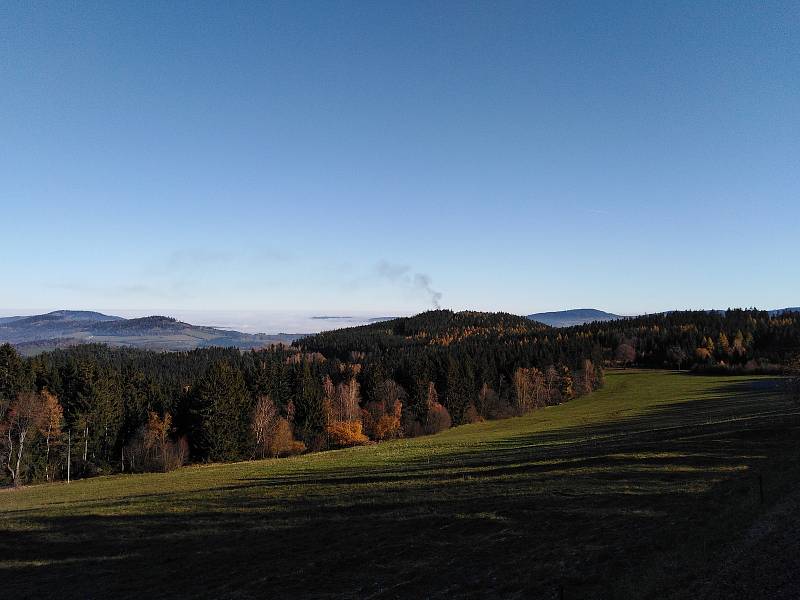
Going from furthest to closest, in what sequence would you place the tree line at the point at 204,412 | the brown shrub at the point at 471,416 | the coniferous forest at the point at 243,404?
the brown shrub at the point at 471,416, the coniferous forest at the point at 243,404, the tree line at the point at 204,412

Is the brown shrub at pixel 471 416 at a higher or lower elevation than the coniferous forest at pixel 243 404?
lower

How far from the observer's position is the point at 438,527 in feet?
84.8

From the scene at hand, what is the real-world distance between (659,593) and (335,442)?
81.5 meters

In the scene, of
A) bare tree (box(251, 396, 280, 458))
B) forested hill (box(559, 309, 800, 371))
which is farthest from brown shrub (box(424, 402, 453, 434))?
forested hill (box(559, 309, 800, 371))

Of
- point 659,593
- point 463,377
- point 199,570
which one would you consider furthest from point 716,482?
point 463,377

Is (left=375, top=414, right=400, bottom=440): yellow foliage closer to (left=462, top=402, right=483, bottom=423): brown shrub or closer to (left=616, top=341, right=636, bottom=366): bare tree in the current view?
(left=462, top=402, right=483, bottom=423): brown shrub

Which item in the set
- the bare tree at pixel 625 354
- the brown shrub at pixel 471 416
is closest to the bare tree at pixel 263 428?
the brown shrub at pixel 471 416

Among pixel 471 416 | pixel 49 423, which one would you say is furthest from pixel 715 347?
pixel 49 423

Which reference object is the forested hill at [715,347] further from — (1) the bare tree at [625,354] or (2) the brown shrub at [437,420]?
(2) the brown shrub at [437,420]

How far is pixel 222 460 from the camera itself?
79.4m

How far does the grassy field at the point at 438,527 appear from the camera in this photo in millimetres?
18703

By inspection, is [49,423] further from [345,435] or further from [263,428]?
[345,435]

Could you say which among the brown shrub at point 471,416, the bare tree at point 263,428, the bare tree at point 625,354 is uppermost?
the bare tree at point 625,354

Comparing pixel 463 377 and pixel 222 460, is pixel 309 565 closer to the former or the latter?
pixel 222 460
